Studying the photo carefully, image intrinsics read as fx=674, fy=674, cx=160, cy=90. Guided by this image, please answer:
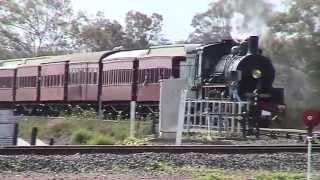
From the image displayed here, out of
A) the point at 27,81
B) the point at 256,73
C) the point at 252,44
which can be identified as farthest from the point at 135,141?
the point at 27,81

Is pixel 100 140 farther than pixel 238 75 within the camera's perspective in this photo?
No

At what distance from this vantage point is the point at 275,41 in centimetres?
4434

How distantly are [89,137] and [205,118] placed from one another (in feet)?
13.1

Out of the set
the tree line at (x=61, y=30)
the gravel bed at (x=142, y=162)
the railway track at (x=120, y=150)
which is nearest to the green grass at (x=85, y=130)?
the railway track at (x=120, y=150)

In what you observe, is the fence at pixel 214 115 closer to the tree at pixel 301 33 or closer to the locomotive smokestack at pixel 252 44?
the locomotive smokestack at pixel 252 44

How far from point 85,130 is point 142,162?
393 inches

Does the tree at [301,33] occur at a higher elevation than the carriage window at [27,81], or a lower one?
higher

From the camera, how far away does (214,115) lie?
70.9 feet

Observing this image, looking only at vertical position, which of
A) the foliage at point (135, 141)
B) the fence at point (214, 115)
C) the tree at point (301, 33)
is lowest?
the foliage at point (135, 141)

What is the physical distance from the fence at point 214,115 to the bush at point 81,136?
3.10 m

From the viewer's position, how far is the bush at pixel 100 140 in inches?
738

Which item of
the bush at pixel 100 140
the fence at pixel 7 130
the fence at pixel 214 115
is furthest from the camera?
the fence at pixel 214 115

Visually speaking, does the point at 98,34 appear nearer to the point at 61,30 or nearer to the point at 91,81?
the point at 61,30

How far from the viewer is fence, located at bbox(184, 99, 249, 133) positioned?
831 inches
